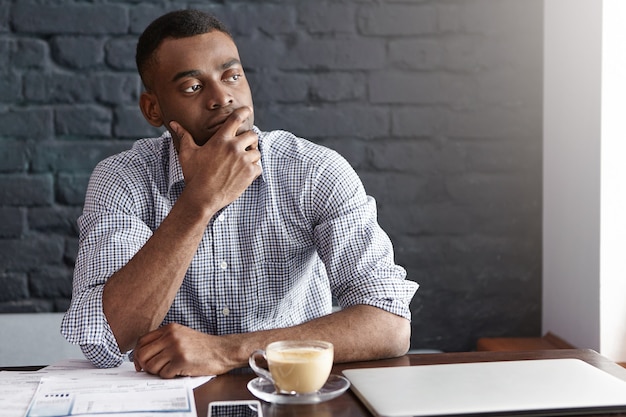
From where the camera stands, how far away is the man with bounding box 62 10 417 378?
131 centimetres

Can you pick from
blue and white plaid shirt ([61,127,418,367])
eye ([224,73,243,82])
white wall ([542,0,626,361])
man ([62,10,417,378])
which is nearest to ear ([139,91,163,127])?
man ([62,10,417,378])

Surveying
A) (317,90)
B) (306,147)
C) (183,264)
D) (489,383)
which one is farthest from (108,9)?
(489,383)

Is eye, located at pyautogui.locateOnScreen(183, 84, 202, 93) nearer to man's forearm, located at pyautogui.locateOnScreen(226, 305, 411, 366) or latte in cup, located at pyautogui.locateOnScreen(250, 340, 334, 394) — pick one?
man's forearm, located at pyautogui.locateOnScreen(226, 305, 411, 366)

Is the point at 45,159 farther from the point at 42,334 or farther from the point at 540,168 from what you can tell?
the point at 540,168

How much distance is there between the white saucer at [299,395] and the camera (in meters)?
0.94

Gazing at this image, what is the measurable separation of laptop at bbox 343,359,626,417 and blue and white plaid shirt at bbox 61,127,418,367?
364 mm

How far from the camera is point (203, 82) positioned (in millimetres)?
1497

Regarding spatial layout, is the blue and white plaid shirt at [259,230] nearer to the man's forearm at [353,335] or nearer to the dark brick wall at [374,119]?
the man's forearm at [353,335]

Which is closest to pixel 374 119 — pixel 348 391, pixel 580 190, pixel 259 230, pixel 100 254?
pixel 580 190

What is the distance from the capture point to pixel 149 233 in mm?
1473

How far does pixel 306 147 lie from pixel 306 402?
0.74 metres

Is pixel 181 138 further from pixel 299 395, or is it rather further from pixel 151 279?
pixel 299 395

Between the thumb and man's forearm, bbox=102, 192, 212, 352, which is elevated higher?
the thumb

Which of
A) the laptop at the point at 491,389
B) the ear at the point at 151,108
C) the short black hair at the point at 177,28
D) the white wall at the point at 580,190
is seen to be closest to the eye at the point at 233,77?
the short black hair at the point at 177,28
